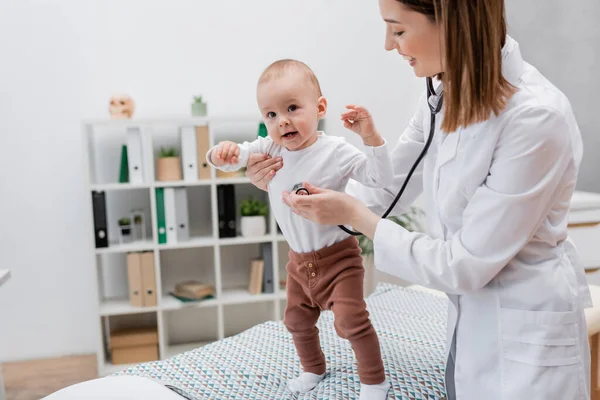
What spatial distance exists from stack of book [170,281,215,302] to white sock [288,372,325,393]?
1.92m

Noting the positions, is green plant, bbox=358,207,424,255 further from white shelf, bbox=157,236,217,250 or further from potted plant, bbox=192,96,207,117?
potted plant, bbox=192,96,207,117

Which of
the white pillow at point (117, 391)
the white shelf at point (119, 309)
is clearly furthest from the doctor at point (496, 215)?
the white shelf at point (119, 309)

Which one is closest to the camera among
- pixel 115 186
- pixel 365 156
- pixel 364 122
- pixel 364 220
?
pixel 364 220

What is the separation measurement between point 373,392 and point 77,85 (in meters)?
2.79

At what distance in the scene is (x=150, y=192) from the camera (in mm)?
3428

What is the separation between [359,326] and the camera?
1.42 m

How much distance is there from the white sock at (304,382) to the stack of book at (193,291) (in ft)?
6.28

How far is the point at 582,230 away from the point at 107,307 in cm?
270

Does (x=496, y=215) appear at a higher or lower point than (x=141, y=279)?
higher

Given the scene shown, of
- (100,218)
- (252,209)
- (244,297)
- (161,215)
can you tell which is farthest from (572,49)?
(100,218)

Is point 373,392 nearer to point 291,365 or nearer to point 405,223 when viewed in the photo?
point 291,365

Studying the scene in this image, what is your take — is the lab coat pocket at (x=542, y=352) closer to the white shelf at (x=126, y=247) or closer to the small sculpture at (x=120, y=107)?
the white shelf at (x=126, y=247)

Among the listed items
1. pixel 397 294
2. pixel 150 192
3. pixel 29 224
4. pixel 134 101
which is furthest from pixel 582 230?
pixel 29 224

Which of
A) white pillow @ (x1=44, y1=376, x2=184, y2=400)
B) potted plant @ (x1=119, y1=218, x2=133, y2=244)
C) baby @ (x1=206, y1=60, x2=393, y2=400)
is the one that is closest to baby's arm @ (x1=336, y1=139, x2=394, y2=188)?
baby @ (x1=206, y1=60, x2=393, y2=400)
